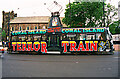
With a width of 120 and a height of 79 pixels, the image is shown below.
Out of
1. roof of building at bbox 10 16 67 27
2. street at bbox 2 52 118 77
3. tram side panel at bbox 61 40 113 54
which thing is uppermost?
roof of building at bbox 10 16 67 27

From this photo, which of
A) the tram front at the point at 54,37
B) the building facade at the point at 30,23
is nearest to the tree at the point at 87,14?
the tram front at the point at 54,37

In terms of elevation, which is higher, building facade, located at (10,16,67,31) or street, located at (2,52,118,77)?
building facade, located at (10,16,67,31)

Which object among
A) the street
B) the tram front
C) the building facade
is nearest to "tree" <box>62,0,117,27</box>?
the tram front

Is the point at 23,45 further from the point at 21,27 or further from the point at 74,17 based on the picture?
the point at 21,27

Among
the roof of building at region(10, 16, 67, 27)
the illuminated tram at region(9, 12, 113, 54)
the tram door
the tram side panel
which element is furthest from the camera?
the roof of building at region(10, 16, 67, 27)

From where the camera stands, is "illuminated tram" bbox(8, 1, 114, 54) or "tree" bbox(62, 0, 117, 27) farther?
"tree" bbox(62, 0, 117, 27)

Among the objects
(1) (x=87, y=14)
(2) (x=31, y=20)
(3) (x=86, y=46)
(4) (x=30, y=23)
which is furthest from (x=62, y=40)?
(2) (x=31, y=20)

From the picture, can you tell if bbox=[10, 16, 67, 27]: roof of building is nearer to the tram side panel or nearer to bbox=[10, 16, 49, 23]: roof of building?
bbox=[10, 16, 49, 23]: roof of building

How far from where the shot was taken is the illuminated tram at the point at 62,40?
1680 centimetres

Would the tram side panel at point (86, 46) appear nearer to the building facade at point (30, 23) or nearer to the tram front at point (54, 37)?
the tram front at point (54, 37)

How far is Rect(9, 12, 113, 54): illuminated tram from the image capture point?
A: 55.1ft

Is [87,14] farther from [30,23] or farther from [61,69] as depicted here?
[30,23]

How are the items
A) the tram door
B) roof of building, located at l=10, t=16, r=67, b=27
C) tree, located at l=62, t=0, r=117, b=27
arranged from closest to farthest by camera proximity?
1. the tram door
2. tree, located at l=62, t=0, r=117, b=27
3. roof of building, located at l=10, t=16, r=67, b=27

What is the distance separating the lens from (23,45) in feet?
62.1
